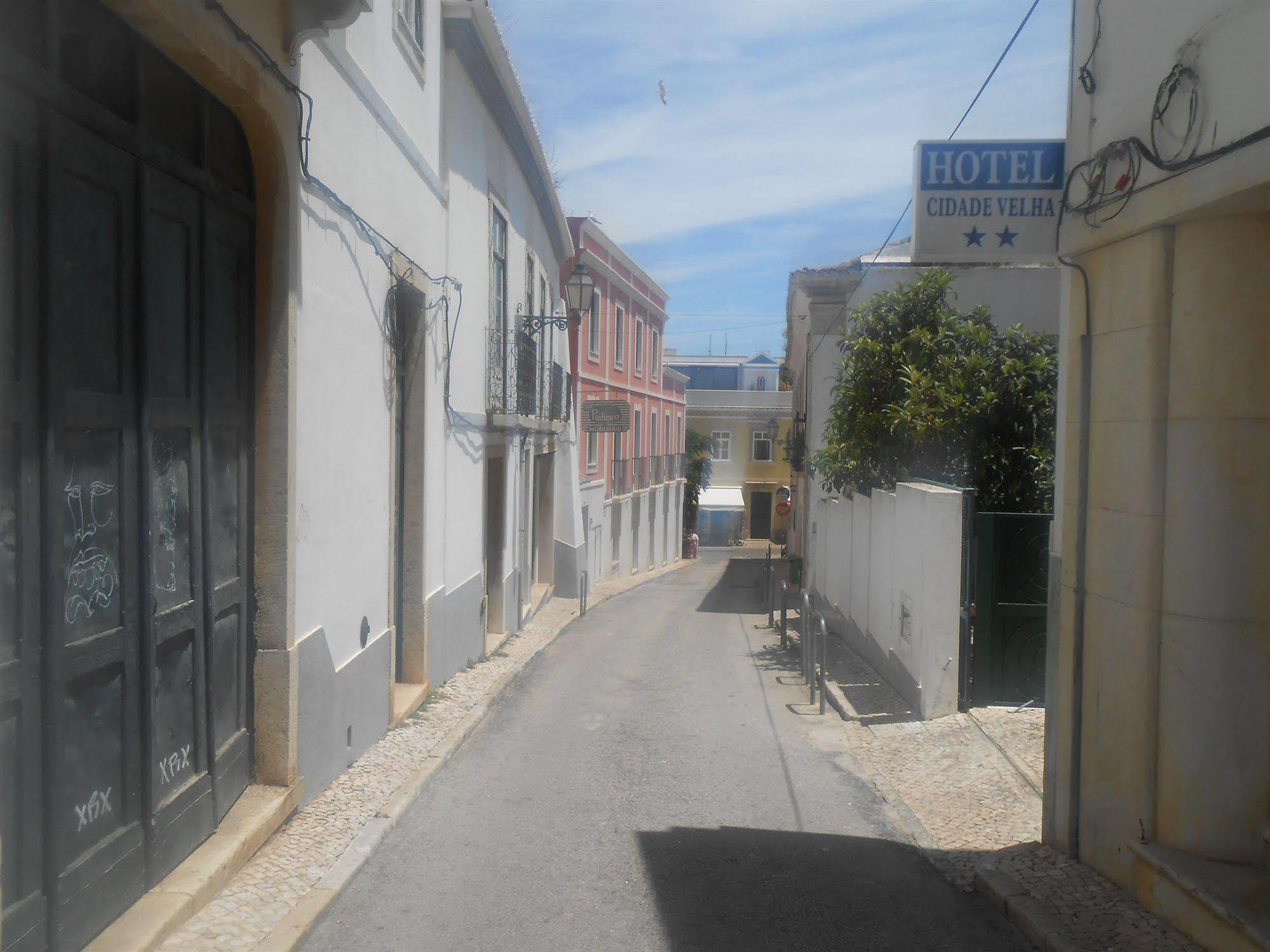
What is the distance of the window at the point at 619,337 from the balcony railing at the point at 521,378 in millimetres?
10094

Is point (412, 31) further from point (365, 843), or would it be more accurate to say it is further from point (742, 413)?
point (742, 413)

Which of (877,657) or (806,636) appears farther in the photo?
(877,657)

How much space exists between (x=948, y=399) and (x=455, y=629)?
223 inches

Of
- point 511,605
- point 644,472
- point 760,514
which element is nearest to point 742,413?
point 760,514

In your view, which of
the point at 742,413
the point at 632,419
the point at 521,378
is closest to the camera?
the point at 521,378

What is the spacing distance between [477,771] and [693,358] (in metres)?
57.4

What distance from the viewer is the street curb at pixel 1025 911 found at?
4473 mm

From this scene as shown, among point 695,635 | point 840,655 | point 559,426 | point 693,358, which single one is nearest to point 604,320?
point 559,426

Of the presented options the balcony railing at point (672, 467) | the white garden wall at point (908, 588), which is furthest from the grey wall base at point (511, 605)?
the balcony railing at point (672, 467)

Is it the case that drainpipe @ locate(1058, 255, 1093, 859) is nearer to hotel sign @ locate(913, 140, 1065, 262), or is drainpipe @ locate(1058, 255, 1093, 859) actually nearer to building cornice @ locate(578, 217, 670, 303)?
hotel sign @ locate(913, 140, 1065, 262)

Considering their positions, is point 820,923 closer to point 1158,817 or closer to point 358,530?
point 1158,817

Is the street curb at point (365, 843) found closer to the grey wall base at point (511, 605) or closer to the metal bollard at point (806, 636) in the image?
the metal bollard at point (806, 636)

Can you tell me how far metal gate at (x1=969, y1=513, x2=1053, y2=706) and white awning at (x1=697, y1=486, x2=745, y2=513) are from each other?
Answer: 121ft

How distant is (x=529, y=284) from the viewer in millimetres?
15719
